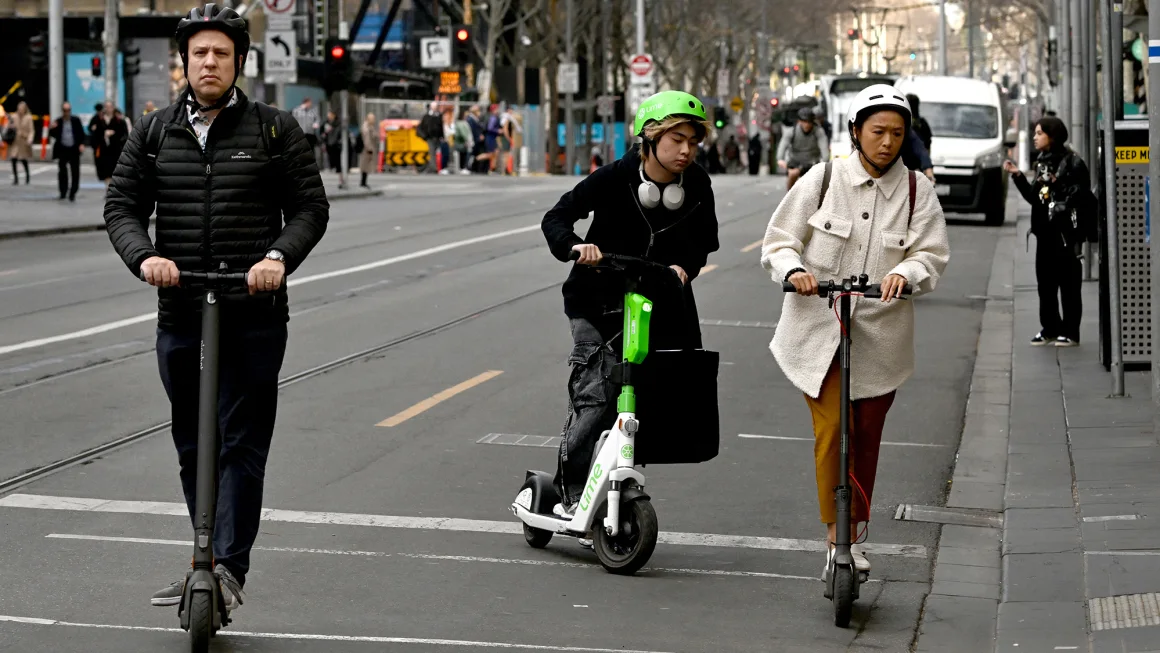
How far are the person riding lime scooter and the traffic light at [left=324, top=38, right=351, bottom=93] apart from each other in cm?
3408

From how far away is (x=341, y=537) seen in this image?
756 centimetres

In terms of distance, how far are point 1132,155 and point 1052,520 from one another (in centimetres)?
490

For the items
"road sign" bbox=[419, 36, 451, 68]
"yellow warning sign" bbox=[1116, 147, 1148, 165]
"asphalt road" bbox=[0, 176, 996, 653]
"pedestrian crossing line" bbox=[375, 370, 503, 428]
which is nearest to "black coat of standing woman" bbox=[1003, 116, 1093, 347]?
"asphalt road" bbox=[0, 176, 996, 653]

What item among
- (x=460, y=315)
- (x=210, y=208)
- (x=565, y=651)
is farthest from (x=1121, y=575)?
(x=460, y=315)

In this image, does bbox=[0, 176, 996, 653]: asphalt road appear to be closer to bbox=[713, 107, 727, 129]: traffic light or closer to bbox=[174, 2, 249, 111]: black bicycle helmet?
bbox=[174, 2, 249, 111]: black bicycle helmet

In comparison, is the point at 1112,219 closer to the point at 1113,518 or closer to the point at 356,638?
the point at 1113,518

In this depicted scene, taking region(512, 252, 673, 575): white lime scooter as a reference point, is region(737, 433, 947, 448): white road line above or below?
below

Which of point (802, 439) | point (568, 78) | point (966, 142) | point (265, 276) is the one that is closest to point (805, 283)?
point (265, 276)

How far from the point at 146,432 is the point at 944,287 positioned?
11.9 m

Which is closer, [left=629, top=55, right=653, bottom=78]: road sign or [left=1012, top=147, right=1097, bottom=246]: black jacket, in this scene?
[left=1012, top=147, right=1097, bottom=246]: black jacket

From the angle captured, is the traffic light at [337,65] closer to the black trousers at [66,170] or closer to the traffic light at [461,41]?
the black trousers at [66,170]

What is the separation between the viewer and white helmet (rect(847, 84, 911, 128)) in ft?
20.3

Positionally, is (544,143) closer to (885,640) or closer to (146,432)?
(146,432)

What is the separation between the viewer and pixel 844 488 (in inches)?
247
